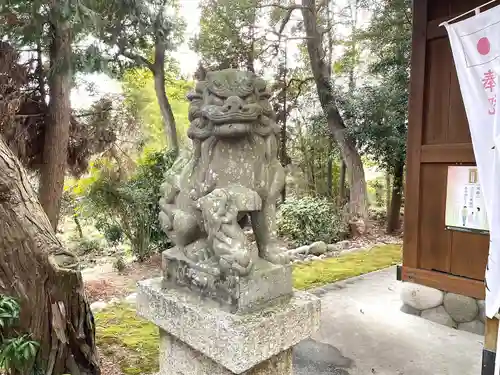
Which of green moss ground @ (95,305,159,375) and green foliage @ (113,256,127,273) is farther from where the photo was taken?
green foliage @ (113,256,127,273)

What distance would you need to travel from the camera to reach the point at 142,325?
3518mm

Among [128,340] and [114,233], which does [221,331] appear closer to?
[128,340]

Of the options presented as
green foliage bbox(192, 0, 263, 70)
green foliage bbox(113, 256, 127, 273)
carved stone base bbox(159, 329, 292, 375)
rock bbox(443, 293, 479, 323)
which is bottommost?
green foliage bbox(113, 256, 127, 273)

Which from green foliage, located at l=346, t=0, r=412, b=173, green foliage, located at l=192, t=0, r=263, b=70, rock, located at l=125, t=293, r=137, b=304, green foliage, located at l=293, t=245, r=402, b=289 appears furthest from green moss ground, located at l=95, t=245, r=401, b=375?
green foliage, located at l=192, t=0, r=263, b=70

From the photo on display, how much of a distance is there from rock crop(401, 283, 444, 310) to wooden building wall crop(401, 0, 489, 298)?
4.9 inches

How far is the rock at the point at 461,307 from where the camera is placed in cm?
330

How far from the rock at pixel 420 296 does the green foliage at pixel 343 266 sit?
1091 mm

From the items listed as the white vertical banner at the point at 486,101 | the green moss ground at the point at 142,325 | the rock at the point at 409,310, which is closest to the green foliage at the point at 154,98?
the green moss ground at the point at 142,325

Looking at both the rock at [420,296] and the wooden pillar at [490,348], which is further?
the rock at [420,296]

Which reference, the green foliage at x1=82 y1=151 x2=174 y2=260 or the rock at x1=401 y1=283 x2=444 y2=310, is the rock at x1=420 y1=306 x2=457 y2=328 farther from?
the green foliage at x1=82 y1=151 x2=174 y2=260

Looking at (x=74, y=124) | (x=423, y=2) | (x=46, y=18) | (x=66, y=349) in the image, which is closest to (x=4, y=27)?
(x=46, y=18)

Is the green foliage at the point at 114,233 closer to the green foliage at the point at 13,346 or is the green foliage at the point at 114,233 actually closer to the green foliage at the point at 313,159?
the green foliage at the point at 13,346

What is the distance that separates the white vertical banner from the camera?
225 centimetres

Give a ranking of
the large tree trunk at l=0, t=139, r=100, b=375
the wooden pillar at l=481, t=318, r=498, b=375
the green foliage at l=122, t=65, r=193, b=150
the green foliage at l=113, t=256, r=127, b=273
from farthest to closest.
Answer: the green foliage at l=122, t=65, r=193, b=150, the green foliage at l=113, t=256, r=127, b=273, the large tree trunk at l=0, t=139, r=100, b=375, the wooden pillar at l=481, t=318, r=498, b=375
